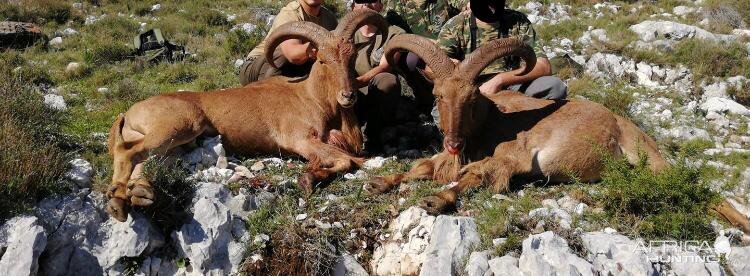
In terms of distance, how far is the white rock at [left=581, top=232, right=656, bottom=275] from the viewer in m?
4.41

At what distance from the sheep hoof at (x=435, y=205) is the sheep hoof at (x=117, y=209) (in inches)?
103

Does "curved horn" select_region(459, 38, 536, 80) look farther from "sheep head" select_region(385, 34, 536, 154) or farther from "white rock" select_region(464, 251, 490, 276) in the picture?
"white rock" select_region(464, 251, 490, 276)

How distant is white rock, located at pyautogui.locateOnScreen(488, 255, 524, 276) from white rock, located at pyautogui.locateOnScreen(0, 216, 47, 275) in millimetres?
3737

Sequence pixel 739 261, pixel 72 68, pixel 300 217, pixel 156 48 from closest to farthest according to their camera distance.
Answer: pixel 739 261, pixel 300 217, pixel 72 68, pixel 156 48

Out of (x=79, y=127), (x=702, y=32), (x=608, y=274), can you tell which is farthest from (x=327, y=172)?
(x=702, y=32)

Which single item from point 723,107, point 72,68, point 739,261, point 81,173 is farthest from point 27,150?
point 723,107

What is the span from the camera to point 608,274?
4.45 m

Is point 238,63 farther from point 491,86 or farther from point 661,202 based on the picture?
point 661,202

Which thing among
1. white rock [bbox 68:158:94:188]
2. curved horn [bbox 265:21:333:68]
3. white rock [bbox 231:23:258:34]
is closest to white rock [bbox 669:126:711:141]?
curved horn [bbox 265:21:333:68]

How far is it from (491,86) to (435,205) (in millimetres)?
1919

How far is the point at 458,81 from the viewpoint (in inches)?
228

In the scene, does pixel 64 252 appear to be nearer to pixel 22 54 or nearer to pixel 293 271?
pixel 293 271

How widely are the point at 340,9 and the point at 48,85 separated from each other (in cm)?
754

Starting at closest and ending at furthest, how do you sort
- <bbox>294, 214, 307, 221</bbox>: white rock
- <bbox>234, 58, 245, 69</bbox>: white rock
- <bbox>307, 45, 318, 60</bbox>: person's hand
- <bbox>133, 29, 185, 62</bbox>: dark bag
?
<bbox>294, 214, 307, 221</bbox>: white rock, <bbox>307, 45, 318, 60</bbox>: person's hand, <bbox>234, 58, 245, 69</bbox>: white rock, <bbox>133, 29, 185, 62</bbox>: dark bag
